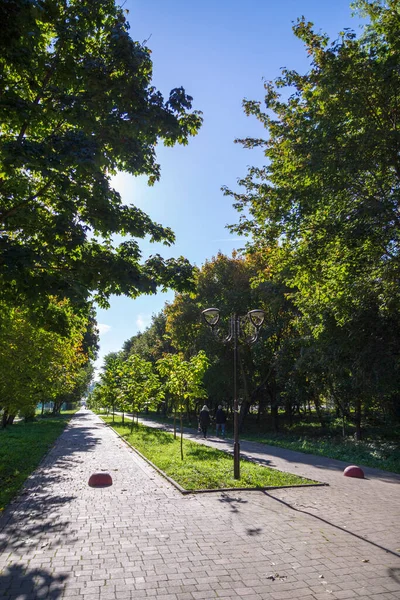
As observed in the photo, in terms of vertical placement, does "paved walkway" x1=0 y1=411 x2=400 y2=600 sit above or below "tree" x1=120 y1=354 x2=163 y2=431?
below

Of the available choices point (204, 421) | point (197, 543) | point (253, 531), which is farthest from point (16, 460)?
point (204, 421)

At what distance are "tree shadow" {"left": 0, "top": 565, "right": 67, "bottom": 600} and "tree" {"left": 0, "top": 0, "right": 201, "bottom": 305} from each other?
3728 millimetres

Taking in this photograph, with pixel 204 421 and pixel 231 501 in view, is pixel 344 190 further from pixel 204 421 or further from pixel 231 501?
pixel 204 421

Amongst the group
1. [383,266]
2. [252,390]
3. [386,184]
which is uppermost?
[386,184]

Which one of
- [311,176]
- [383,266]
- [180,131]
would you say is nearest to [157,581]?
[180,131]

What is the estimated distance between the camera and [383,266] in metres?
11.9

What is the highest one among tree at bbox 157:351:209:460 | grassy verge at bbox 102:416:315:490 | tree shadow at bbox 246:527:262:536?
tree at bbox 157:351:209:460

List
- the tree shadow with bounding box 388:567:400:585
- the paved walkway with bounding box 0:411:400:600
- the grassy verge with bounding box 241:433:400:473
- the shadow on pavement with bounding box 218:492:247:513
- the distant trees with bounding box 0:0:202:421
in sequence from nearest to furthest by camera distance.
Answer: the paved walkway with bounding box 0:411:400:600 < the tree shadow with bounding box 388:567:400:585 < the distant trees with bounding box 0:0:202:421 < the shadow on pavement with bounding box 218:492:247:513 < the grassy verge with bounding box 241:433:400:473

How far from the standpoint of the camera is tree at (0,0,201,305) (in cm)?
648

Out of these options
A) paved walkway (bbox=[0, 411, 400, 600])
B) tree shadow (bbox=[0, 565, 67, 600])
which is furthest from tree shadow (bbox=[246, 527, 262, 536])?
tree shadow (bbox=[0, 565, 67, 600])

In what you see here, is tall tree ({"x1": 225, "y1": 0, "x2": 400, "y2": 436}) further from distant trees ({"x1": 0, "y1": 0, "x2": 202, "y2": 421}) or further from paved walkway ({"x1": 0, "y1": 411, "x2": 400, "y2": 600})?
paved walkway ({"x1": 0, "y1": 411, "x2": 400, "y2": 600})

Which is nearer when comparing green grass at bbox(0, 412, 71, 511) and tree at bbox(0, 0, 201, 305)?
tree at bbox(0, 0, 201, 305)

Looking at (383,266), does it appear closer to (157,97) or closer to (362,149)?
(362,149)

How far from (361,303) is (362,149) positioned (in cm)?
572
